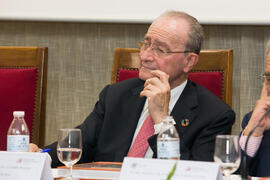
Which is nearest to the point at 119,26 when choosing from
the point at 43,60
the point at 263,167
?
the point at 43,60

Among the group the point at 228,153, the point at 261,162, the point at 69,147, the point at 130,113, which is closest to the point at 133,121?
the point at 130,113

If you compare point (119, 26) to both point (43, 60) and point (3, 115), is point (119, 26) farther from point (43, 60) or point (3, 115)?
point (3, 115)

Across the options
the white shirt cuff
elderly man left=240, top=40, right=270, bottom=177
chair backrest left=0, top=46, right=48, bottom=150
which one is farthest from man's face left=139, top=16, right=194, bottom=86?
chair backrest left=0, top=46, right=48, bottom=150

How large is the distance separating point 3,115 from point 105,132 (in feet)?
2.05

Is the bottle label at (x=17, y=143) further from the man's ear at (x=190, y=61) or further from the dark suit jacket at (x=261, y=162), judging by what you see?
the man's ear at (x=190, y=61)

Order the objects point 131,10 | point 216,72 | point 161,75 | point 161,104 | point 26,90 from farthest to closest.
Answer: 1. point 131,10
2. point 26,90
3. point 216,72
4. point 161,75
5. point 161,104

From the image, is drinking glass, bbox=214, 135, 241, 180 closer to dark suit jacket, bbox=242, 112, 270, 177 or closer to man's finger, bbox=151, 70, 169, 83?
dark suit jacket, bbox=242, 112, 270, 177

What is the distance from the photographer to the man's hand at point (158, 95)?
6.46 ft

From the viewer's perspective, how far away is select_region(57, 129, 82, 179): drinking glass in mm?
1493

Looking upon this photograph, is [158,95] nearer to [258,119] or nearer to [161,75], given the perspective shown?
[161,75]

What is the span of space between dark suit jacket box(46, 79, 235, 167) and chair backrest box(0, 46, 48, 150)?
1.18 feet

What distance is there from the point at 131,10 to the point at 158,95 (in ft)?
3.08

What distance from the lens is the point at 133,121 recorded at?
2188 millimetres

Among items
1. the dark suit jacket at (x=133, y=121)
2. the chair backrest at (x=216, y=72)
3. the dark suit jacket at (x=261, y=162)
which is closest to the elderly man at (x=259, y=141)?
the dark suit jacket at (x=261, y=162)
